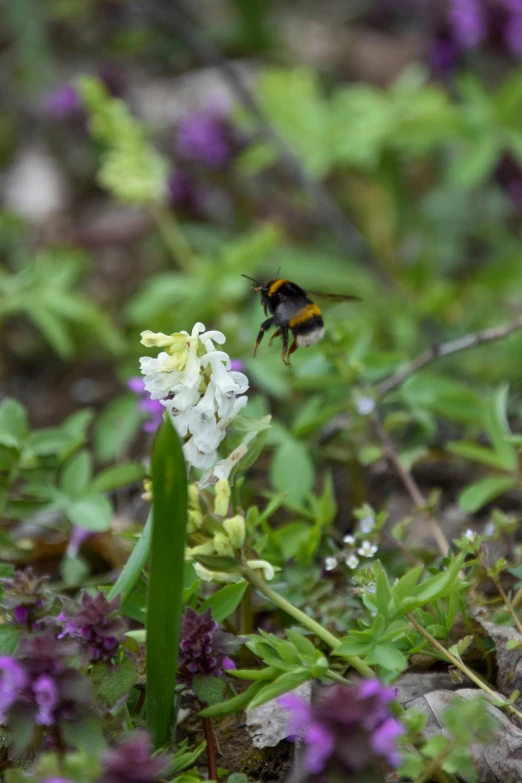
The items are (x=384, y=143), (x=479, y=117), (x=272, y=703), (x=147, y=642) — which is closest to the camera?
(x=147, y=642)

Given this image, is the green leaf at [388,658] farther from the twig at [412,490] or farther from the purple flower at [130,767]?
the twig at [412,490]

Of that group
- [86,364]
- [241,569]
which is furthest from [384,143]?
[241,569]

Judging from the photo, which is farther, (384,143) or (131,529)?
(384,143)

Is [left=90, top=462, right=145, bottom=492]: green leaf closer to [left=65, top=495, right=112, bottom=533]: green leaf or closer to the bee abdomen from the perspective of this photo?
[left=65, top=495, right=112, bottom=533]: green leaf

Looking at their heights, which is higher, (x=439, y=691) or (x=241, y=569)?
(x=241, y=569)

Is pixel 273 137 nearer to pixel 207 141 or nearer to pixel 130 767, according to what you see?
pixel 207 141

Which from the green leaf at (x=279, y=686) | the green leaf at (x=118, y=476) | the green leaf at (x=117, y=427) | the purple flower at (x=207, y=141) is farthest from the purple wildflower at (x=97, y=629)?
the purple flower at (x=207, y=141)

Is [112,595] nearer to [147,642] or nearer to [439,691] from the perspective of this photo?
[147,642]

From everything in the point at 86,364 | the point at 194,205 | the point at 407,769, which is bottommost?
the point at 86,364

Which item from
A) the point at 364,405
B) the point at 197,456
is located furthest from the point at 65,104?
the point at 197,456
